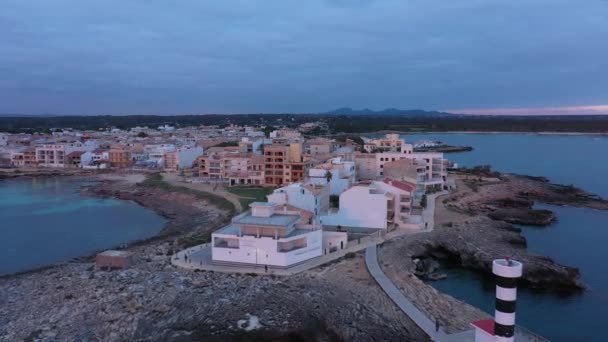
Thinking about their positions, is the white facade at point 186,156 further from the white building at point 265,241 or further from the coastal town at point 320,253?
the white building at point 265,241

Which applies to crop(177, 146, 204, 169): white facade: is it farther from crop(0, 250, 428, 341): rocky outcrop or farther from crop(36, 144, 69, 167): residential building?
crop(0, 250, 428, 341): rocky outcrop

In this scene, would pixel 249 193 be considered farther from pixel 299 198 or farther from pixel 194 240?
pixel 194 240

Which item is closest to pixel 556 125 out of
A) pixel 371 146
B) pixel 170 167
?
pixel 371 146

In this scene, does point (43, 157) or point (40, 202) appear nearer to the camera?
point (40, 202)

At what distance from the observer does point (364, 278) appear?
1794cm

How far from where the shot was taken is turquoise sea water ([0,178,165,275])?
24719 mm

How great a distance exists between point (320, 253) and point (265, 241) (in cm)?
261

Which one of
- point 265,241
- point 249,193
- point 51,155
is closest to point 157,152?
point 51,155

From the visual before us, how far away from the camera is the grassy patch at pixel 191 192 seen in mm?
32631

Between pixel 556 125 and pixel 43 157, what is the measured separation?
137497mm

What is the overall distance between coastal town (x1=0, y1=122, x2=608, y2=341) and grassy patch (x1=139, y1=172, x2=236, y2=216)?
199mm

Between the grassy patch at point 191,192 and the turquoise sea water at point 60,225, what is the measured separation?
3483 millimetres

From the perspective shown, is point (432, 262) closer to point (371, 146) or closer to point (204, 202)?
point (204, 202)

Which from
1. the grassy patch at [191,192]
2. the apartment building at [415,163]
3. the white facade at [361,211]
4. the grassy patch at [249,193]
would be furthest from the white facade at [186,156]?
the white facade at [361,211]
